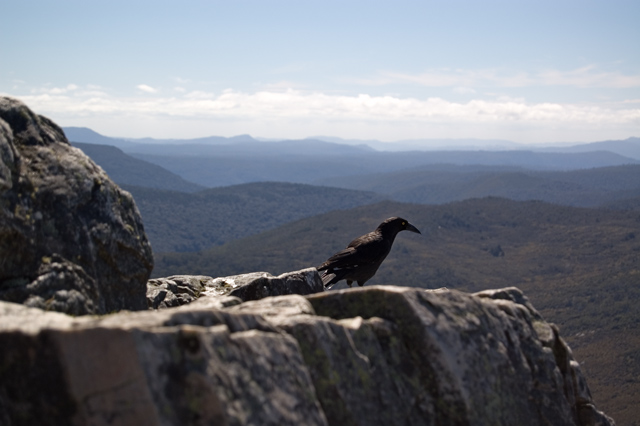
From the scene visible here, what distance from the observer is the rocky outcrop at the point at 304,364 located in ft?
19.5

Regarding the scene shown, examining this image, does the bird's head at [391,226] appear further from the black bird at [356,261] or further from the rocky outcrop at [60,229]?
the rocky outcrop at [60,229]

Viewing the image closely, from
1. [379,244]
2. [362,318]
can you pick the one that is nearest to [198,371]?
[362,318]

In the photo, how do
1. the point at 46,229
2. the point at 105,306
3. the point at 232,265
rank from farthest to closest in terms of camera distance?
the point at 232,265
the point at 105,306
the point at 46,229

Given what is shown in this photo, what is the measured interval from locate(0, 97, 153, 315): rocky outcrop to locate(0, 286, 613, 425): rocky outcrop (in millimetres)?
2247

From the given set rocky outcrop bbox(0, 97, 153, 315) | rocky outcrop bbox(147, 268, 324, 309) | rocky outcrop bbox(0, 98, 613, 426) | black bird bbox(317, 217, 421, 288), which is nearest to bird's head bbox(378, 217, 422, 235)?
black bird bbox(317, 217, 421, 288)

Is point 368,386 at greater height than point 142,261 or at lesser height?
lesser

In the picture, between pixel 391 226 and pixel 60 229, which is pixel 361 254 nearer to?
pixel 391 226

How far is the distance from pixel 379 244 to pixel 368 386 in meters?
8.97

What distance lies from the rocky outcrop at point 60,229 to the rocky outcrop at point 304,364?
7.37ft

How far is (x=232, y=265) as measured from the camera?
19812cm

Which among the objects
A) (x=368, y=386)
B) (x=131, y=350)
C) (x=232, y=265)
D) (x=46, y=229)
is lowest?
(x=232, y=265)

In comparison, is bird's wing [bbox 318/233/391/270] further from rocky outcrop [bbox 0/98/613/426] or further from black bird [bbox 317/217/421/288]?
rocky outcrop [bbox 0/98/613/426]

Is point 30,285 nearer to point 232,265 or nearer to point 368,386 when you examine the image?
point 368,386

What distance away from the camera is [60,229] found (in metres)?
9.93
